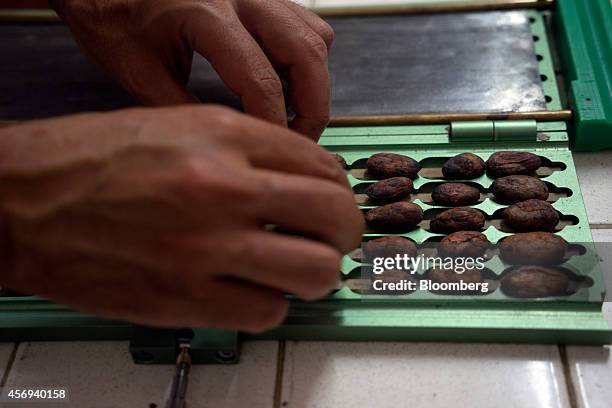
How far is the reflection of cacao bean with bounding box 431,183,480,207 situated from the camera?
0.78 meters

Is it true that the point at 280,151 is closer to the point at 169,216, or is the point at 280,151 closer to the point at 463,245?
the point at 169,216

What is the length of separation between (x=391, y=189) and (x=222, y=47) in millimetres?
268

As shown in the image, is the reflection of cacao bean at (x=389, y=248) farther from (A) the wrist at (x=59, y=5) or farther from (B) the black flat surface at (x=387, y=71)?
(A) the wrist at (x=59, y=5)

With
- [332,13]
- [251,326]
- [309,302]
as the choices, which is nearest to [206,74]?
[332,13]

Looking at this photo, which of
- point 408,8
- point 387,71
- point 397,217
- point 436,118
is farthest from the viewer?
point 408,8

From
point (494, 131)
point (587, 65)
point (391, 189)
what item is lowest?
point (391, 189)

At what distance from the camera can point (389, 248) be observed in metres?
0.74

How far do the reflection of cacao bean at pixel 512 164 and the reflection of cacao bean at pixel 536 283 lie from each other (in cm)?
15

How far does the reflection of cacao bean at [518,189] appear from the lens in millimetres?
776

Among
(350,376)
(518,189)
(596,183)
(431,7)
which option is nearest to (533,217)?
(518,189)

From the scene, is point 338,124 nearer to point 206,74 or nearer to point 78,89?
point 206,74

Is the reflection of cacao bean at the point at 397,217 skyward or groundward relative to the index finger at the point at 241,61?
groundward

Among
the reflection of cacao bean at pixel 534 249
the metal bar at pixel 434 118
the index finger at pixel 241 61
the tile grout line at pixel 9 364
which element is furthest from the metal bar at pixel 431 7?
the tile grout line at pixel 9 364

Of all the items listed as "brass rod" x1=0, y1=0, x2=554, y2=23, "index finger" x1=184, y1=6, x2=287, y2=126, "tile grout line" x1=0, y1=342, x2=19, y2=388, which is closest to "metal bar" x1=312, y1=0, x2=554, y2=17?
"brass rod" x1=0, y1=0, x2=554, y2=23
